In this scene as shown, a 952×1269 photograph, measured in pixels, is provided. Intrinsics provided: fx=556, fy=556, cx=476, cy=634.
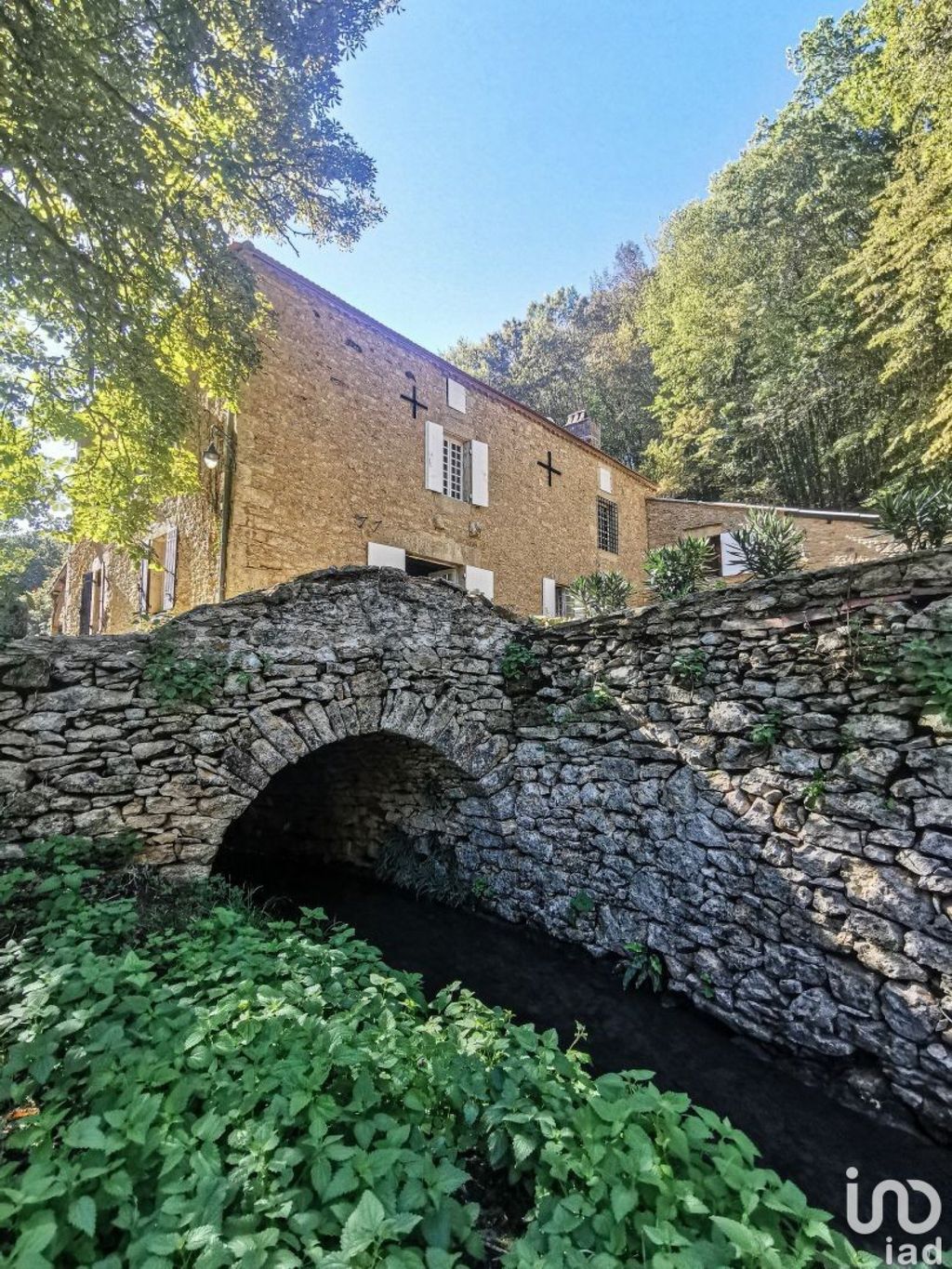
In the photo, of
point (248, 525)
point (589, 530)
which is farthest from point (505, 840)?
point (589, 530)

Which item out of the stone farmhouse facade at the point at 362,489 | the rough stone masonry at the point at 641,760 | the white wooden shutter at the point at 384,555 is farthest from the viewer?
the white wooden shutter at the point at 384,555

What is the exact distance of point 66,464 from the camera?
260 inches

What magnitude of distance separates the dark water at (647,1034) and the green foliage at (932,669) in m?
2.45

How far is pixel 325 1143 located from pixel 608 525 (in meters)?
13.7

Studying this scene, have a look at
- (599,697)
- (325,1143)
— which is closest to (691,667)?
(599,697)

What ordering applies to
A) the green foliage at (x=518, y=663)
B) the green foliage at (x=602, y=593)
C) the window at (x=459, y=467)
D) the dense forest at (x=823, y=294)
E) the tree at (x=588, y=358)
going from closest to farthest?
the green foliage at (x=518, y=663)
the green foliage at (x=602, y=593)
the dense forest at (x=823, y=294)
the window at (x=459, y=467)
the tree at (x=588, y=358)

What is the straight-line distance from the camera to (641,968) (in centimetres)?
455

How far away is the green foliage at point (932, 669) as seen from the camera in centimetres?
329

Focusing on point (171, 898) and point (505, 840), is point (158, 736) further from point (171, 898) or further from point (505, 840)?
point (505, 840)

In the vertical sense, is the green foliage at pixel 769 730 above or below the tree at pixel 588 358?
below

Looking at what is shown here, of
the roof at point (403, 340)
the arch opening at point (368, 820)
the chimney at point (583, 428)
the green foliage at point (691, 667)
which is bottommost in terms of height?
the arch opening at point (368, 820)

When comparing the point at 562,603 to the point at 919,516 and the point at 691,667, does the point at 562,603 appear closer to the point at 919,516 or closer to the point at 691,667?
the point at 691,667

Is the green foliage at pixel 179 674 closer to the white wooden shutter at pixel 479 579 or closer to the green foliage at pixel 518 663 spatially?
the green foliage at pixel 518 663

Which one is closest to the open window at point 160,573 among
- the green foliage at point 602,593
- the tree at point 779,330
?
the green foliage at point 602,593
